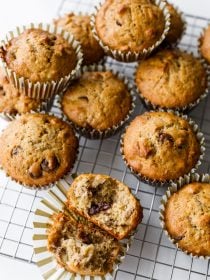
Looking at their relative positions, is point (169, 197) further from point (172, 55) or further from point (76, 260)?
point (172, 55)

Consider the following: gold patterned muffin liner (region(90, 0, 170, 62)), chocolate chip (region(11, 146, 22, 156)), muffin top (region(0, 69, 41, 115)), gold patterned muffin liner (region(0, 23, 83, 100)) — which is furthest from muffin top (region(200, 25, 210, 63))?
chocolate chip (region(11, 146, 22, 156))

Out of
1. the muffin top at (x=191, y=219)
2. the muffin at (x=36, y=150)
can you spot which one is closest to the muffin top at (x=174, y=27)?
the muffin at (x=36, y=150)

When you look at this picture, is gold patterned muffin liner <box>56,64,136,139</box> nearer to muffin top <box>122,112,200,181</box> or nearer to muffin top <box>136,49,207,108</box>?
muffin top <box>136,49,207,108</box>

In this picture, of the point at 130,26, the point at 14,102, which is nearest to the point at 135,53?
the point at 130,26

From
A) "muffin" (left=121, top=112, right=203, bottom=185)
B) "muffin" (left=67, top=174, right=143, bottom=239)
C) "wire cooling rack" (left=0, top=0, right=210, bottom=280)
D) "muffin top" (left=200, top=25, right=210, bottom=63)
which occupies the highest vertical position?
Result: "muffin top" (left=200, top=25, right=210, bottom=63)

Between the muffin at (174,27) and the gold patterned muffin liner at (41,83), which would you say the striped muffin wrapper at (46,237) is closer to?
the gold patterned muffin liner at (41,83)

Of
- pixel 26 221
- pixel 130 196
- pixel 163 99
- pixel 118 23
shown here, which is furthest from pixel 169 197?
pixel 118 23
